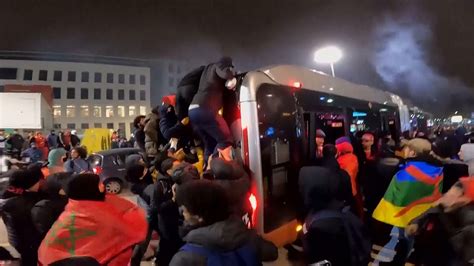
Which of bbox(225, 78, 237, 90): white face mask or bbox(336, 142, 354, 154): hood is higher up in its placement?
bbox(225, 78, 237, 90): white face mask

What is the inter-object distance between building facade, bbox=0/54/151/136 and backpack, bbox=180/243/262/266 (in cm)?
5910

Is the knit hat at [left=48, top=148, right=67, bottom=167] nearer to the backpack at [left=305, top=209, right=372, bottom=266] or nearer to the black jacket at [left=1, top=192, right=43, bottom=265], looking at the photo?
the black jacket at [left=1, top=192, right=43, bottom=265]

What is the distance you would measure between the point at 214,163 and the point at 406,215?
2.21 meters

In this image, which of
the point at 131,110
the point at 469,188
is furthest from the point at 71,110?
the point at 469,188

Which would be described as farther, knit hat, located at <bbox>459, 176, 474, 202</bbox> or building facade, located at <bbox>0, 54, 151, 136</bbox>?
building facade, located at <bbox>0, 54, 151, 136</bbox>

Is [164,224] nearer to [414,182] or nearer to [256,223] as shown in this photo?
[256,223]

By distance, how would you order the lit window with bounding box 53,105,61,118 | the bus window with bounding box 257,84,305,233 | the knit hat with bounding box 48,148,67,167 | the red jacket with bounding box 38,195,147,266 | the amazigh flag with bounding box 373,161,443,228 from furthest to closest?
1. the lit window with bounding box 53,105,61,118
2. the knit hat with bounding box 48,148,67,167
3. the bus window with bounding box 257,84,305,233
4. the amazigh flag with bounding box 373,161,443,228
5. the red jacket with bounding box 38,195,147,266

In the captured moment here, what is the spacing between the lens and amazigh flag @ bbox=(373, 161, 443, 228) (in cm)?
444

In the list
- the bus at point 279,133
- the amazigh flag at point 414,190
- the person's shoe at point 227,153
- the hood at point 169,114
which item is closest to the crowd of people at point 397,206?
the amazigh flag at point 414,190

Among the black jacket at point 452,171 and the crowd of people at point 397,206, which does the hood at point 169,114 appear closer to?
the crowd of people at point 397,206

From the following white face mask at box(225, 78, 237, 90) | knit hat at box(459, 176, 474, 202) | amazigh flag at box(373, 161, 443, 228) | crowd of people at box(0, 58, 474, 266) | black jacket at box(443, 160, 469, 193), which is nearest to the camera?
crowd of people at box(0, 58, 474, 266)

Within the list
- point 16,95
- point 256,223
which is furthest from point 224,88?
point 16,95

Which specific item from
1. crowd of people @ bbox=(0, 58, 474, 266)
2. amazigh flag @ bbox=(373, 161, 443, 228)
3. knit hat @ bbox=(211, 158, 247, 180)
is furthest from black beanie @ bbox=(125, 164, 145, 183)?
amazigh flag @ bbox=(373, 161, 443, 228)

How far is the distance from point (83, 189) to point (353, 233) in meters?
2.21
